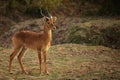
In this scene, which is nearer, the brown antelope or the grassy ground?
the grassy ground

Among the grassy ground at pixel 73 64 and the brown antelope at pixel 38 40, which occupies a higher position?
the brown antelope at pixel 38 40

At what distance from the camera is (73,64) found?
1186cm

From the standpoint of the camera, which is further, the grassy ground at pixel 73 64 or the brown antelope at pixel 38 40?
the brown antelope at pixel 38 40

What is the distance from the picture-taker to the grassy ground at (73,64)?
10125 millimetres

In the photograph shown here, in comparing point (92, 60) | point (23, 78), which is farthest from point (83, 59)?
point (23, 78)

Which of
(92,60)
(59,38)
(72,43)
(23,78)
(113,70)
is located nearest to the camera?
(23,78)

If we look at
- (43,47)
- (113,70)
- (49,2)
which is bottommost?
(113,70)

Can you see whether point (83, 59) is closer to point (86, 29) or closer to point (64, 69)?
point (64, 69)

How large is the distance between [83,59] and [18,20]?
941cm

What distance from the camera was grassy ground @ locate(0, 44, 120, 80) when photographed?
10.1m

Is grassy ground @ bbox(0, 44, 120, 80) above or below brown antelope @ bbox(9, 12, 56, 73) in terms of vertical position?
below

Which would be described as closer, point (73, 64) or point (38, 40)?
point (38, 40)

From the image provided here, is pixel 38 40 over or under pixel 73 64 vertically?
over

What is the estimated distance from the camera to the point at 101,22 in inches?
699
